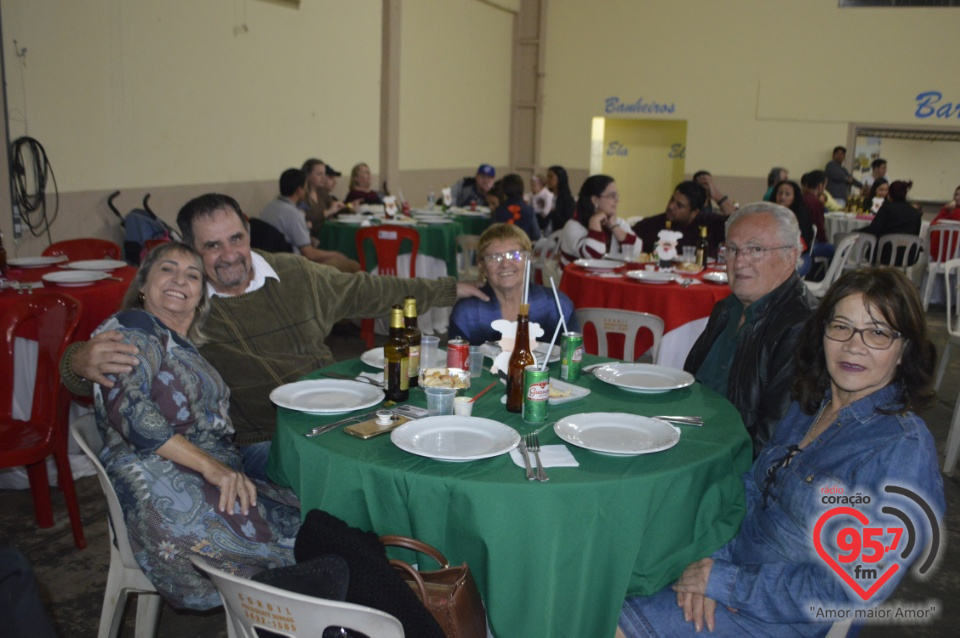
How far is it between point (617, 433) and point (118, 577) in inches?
54.2

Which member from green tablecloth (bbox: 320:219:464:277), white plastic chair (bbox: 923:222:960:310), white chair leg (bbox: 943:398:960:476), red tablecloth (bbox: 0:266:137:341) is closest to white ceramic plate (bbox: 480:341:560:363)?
red tablecloth (bbox: 0:266:137:341)

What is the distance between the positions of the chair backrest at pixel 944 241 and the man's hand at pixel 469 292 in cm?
708

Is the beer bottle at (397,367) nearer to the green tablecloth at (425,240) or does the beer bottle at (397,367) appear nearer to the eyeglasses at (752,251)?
the eyeglasses at (752,251)

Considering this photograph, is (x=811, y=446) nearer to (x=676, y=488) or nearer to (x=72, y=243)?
(x=676, y=488)

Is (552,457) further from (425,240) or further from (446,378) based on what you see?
(425,240)

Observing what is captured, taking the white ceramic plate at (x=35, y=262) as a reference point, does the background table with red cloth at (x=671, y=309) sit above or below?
below

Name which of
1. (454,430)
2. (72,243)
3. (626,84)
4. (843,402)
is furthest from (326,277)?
(626,84)

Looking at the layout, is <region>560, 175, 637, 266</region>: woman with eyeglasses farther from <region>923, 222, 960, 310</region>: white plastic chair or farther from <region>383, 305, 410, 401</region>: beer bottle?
<region>923, 222, 960, 310</region>: white plastic chair

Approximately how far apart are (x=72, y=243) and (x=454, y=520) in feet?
13.7

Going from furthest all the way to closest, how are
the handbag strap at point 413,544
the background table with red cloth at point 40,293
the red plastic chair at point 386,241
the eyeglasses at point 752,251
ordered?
the red plastic chair at point 386,241
the background table with red cloth at point 40,293
the eyeglasses at point 752,251
the handbag strap at point 413,544

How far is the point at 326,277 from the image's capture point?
2979 mm

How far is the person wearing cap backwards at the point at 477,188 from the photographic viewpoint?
959 centimetres

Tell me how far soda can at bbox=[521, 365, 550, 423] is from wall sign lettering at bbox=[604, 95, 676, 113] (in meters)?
12.1

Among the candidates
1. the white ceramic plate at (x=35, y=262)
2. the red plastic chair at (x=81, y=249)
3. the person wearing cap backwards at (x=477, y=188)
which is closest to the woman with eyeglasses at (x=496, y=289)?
the white ceramic plate at (x=35, y=262)
